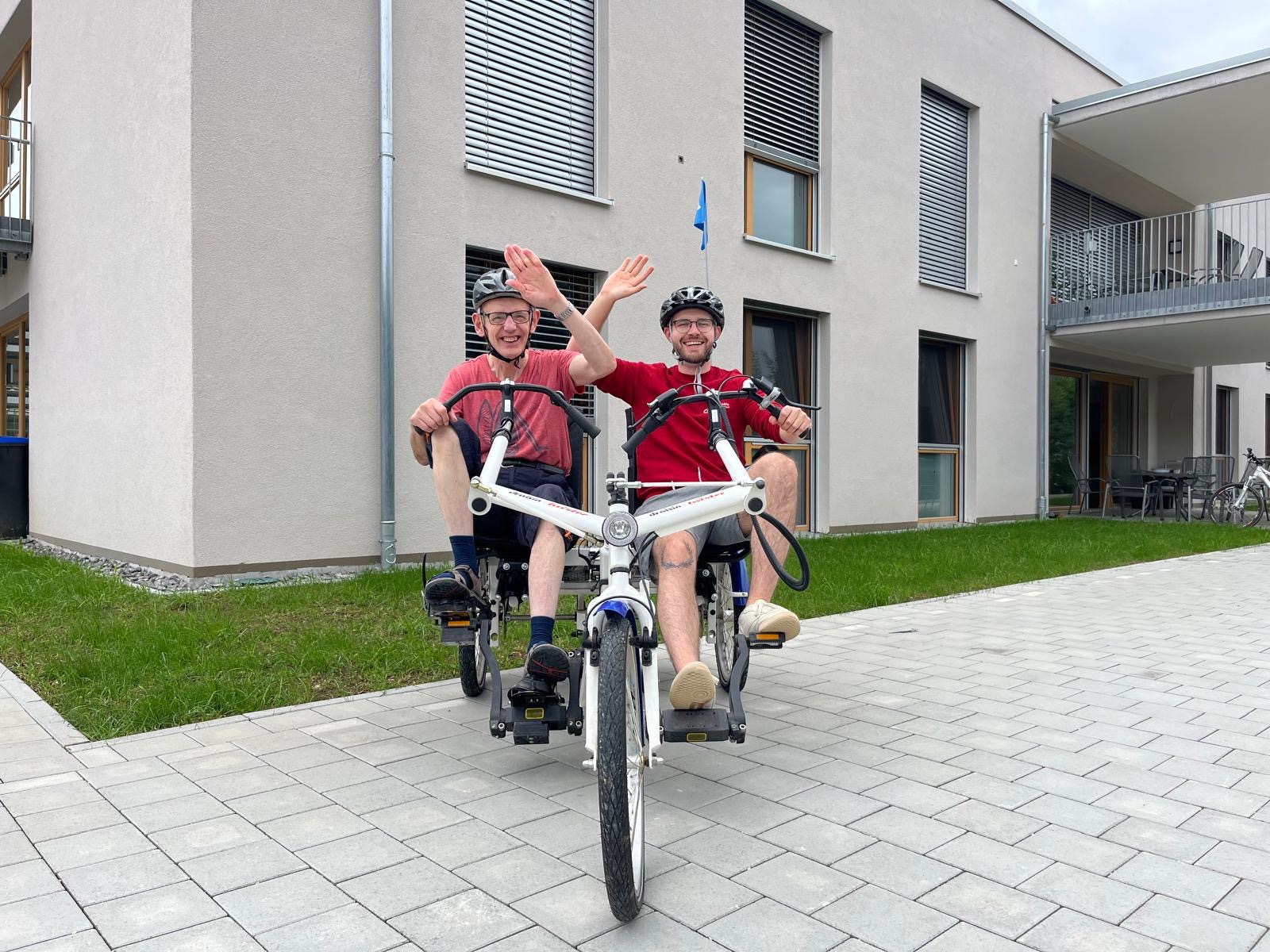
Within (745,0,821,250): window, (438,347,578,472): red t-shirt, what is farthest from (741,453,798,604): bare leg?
(745,0,821,250): window

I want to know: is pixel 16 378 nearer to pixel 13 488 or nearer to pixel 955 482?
pixel 13 488

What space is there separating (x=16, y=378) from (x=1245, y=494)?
17.6m

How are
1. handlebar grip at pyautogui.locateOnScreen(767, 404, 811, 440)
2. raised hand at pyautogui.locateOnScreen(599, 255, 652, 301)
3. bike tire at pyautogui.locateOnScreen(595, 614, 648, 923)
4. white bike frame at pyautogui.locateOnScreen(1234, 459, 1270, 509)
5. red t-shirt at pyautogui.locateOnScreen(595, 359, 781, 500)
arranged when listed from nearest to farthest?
bike tire at pyautogui.locateOnScreen(595, 614, 648, 923), handlebar grip at pyautogui.locateOnScreen(767, 404, 811, 440), raised hand at pyautogui.locateOnScreen(599, 255, 652, 301), red t-shirt at pyautogui.locateOnScreen(595, 359, 781, 500), white bike frame at pyautogui.locateOnScreen(1234, 459, 1270, 509)

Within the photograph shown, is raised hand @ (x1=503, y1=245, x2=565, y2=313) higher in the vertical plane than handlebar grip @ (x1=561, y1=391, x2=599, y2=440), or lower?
higher

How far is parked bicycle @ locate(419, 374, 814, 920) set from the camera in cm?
210

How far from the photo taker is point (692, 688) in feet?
8.59

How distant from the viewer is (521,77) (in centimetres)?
852

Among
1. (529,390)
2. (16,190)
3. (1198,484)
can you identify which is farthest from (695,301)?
(1198,484)

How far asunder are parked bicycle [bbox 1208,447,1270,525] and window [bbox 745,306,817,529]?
A: 25.8 ft

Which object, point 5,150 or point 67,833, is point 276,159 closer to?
point 67,833

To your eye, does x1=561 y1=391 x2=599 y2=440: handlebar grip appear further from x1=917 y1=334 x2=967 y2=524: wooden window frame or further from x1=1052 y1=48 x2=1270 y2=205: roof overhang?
x1=1052 y1=48 x2=1270 y2=205: roof overhang

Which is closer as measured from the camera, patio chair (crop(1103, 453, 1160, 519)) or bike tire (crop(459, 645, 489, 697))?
bike tire (crop(459, 645, 489, 697))

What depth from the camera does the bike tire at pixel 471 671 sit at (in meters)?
3.96

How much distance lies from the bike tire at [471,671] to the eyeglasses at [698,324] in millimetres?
1534
